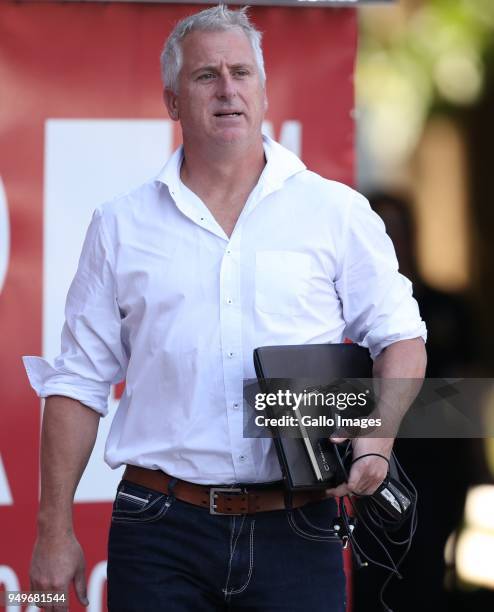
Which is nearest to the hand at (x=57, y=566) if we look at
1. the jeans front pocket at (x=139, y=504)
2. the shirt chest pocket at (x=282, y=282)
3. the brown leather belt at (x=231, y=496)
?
the jeans front pocket at (x=139, y=504)

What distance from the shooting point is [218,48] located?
2.63 metres

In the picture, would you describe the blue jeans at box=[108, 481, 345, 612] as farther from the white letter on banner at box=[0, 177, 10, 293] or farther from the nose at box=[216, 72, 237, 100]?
the white letter on banner at box=[0, 177, 10, 293]

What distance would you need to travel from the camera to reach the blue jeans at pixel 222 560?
2.38 m

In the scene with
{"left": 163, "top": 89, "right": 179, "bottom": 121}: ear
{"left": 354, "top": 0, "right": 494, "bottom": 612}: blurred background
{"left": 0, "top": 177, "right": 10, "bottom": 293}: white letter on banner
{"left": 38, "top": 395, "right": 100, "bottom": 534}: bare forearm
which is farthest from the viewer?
{"left": 354, "top": 0, "right": 494, "bottom": 612}: blurred background

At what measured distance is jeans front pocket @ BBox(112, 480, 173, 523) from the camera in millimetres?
2422

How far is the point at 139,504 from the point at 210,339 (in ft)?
1.31

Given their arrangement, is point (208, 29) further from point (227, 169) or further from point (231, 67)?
point (227, 169)

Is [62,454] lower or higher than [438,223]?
lower

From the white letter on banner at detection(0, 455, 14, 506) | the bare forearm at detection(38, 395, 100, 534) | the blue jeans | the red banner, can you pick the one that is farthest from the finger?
the white letter on banner at detection(0, 455, 14, 506)

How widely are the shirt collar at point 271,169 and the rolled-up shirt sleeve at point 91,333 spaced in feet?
0.61

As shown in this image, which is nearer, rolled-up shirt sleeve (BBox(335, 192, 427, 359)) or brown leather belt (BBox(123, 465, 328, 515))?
brown leather belt (BBox(123, 465, 328, 515))

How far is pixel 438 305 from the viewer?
12.5 feet

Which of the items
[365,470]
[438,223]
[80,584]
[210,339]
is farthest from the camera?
[438,223]

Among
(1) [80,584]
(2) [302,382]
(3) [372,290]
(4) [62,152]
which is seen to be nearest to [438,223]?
(4) [62,152]
